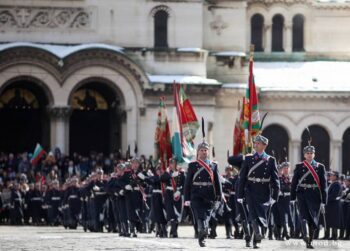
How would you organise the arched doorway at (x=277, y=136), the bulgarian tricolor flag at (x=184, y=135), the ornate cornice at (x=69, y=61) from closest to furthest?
the bulgarian tricolor flag at (x=184, y=135), the ornate cornice at (x=69, y=61), the arched doorway at (x=277, y=136)

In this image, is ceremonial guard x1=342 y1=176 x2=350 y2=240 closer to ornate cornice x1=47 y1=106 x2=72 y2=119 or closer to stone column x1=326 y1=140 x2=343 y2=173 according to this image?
ornate cornice x1=47 y1=106 x2=72 y2=119

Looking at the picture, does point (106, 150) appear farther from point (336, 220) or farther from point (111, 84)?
point (336, 220)

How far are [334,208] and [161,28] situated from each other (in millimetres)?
21427

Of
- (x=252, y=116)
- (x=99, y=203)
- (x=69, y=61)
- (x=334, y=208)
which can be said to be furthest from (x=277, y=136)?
(x=252, y=116)

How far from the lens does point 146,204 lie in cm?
3975

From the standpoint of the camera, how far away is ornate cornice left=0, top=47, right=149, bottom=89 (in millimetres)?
56250

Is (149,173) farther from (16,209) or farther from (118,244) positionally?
(16,209)

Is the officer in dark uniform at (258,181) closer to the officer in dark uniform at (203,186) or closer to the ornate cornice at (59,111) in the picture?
the officer in dark uniform at (203,186)

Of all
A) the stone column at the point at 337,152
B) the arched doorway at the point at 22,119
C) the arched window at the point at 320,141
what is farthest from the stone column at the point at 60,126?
the stone column at the point at 337,152

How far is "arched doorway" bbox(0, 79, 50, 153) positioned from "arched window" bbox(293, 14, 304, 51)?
44.3 ft

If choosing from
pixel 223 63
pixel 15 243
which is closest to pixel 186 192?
pixel 15 243

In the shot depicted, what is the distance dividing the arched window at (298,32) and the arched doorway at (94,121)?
→ 10.8 meters

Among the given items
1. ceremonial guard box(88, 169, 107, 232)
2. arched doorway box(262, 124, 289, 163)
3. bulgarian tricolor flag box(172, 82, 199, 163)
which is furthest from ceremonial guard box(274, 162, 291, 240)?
arched doorway box(262, 124, 289, 163)

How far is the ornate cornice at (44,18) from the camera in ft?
187
